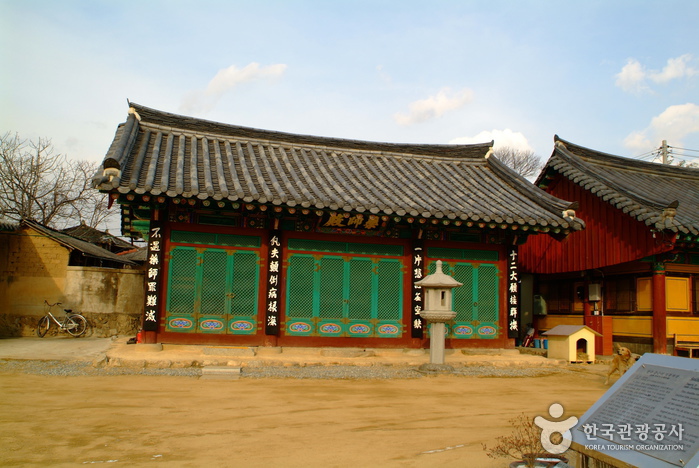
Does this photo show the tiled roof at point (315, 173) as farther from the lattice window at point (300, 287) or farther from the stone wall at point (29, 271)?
the stone wall at point (29, 271)

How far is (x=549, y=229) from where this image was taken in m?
12.9

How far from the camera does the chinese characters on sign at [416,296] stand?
13.0m

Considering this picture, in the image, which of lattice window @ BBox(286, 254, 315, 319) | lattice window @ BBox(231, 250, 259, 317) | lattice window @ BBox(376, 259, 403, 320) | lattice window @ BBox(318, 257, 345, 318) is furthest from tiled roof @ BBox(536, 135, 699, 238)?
lattice window @ BBox(231, 250, 259, 317)

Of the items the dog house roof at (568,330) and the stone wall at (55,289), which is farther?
the stone wall at (55,289)

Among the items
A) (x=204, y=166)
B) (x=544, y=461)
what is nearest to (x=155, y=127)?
(x=204, y=166)

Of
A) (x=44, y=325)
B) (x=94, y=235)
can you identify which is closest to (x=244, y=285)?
(x=44, y=325)

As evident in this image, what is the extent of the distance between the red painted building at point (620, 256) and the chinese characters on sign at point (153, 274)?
11.6 metres

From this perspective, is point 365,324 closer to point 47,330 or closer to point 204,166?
point 204,166

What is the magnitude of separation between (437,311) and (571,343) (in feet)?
14.3

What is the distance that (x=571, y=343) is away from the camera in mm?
13336

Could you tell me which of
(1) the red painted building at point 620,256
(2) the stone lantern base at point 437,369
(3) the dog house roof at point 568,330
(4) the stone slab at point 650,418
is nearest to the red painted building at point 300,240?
(3) the dog house roof at point 568,330

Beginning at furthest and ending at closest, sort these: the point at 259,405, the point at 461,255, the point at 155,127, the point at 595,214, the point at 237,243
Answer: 1. the point at 595,214
2. the point at 155,127
3. the point at 461,255
4. the point at 237,243
5. the point at 259,405

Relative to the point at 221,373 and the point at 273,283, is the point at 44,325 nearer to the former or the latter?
the point at 273,283

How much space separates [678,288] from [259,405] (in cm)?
1276
